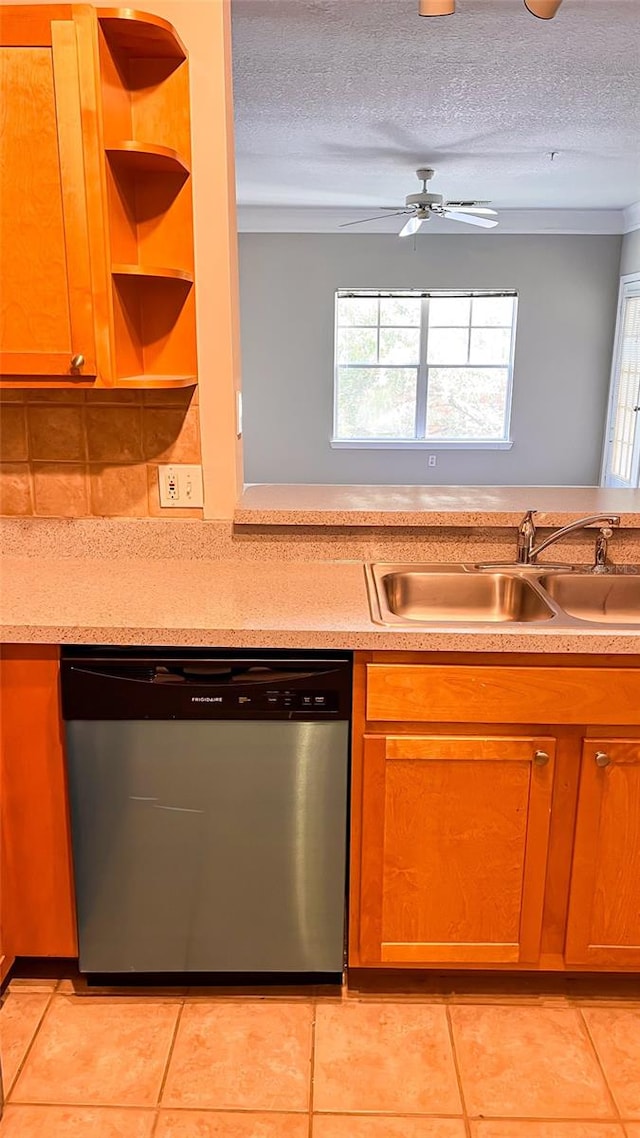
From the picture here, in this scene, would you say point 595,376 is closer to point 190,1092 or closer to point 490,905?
point 490,905

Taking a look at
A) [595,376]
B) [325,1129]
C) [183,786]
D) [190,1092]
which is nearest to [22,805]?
[183,786]

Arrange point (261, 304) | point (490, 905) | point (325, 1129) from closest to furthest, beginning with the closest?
1. point (325, 1129)
2. point (490, 905)
3. point (261, 304)

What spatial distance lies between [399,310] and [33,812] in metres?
6.43

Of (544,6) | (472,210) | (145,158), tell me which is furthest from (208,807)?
(472,210)

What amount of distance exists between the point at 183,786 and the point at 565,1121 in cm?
99

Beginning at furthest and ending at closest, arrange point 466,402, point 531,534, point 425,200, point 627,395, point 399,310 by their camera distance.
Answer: point 466,402
point 399,310
point 627,395
point 425,200
point 531,534

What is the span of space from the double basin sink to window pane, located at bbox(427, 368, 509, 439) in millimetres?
5676

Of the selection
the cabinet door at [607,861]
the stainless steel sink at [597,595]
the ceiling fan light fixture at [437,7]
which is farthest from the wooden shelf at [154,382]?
the cabinet door at [607,861]

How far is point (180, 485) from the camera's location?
2.18 metres

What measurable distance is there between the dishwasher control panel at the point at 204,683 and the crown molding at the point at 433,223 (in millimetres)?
6163

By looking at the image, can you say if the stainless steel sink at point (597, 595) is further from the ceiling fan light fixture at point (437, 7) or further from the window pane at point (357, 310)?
the window pane at point (357, 310)

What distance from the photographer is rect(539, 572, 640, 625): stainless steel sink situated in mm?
2137

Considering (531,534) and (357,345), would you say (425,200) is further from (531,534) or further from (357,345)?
(531,534)

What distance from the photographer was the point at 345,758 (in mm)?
1767
